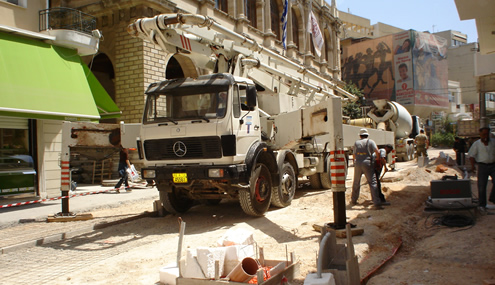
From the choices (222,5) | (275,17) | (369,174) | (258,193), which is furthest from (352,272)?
(275,17)

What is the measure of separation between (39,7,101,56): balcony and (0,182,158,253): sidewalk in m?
5.06

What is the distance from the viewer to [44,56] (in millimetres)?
12484

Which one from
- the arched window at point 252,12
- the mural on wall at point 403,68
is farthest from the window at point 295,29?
the mural on wall at point 403,68

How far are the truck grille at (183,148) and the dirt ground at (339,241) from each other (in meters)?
1.43

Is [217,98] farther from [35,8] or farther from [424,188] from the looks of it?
[35,8]

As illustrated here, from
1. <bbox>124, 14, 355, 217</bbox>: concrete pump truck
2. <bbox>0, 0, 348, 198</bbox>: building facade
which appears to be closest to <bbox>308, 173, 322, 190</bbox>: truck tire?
<bbox>124, 14, 355, 217</bbox>: concrete pump truck

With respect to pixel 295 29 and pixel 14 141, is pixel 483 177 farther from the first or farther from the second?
pixel 295 29

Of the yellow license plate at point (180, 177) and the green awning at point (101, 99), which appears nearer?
the yellow license plate at point (180, 177)

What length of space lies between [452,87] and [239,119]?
65.7 meters

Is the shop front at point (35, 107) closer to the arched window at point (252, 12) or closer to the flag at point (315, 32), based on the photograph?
the arched window at point (252, 12)

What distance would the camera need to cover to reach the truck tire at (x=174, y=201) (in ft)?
29.3

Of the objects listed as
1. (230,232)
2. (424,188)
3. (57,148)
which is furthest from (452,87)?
(230,232)

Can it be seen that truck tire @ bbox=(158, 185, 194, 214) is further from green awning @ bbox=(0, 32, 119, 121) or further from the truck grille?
green awning @ bbox=(0, 32, 119, 121)

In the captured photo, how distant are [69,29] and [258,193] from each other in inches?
371
